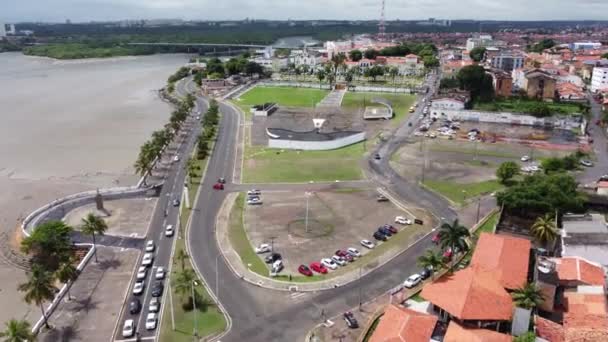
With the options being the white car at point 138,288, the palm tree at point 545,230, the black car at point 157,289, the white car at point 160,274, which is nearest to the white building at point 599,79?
the palm tree at point 545,230

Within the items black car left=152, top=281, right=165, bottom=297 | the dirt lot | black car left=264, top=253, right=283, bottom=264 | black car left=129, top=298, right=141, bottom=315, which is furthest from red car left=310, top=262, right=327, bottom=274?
black car left=129, top=298, right=141, bottom=315

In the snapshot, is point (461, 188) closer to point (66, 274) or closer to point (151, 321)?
point (151, 321)

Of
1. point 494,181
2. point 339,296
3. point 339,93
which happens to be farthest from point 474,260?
point 339,93

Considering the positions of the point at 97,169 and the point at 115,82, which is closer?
the point at 97,169

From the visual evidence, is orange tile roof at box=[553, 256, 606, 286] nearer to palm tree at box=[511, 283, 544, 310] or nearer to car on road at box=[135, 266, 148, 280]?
palm tree at box=[511, 283, 544, 310]

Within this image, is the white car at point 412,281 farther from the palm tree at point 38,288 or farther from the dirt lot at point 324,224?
the palm tree at point 38,288

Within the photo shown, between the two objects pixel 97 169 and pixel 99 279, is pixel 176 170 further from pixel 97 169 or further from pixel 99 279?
pixel 99 279

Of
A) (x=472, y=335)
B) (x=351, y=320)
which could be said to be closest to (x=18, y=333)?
(x=351, y=320)
